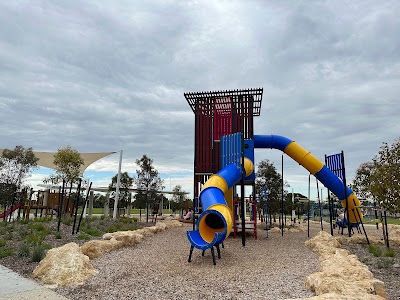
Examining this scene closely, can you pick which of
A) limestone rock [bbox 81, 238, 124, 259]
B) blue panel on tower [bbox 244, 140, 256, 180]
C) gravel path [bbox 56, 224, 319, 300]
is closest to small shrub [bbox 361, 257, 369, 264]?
gravel path [bbox 56, 224, 319, 300]

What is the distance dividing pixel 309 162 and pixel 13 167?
722 inches

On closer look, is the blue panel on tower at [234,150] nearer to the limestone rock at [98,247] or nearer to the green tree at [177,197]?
the limestone rock at [98,247]

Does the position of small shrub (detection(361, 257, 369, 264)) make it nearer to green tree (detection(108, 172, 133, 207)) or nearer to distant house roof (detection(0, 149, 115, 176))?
green tree (detection(108, 172, 133, 207))

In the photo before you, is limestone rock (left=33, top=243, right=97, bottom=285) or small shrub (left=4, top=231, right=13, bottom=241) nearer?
limestone rock (left=33, top=243, right=97, bottom=285)

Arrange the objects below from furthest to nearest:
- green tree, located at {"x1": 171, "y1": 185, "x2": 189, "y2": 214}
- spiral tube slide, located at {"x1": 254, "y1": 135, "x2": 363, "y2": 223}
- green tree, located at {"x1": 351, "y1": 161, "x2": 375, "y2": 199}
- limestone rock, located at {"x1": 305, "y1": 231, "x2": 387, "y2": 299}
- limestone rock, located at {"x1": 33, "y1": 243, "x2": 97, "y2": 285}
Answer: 1. green tree, located at {"x1": 171, "y1": 185, "x2": 189, "y2": 214}
2. green tree, located at {"x1": 351, "y1": 161, "x2": 375, "y2": 199}
3. spiral tube slide, located at {"x1": 254, "y1": 135, "x2": 363, "y2": 223}
4. limestone rock, located at {"x1": 33, "y1": 243, "x2": 97, "y2": 285}
5. limestone rock, located at {"x1": 305, "y1": 231, "x2": 387, "y2": 299}

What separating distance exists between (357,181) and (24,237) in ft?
63.0

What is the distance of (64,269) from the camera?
19.8 feet

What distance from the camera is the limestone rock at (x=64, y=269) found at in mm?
5781

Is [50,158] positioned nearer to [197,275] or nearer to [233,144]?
[233,144]

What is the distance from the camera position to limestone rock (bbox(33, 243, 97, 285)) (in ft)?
19.0

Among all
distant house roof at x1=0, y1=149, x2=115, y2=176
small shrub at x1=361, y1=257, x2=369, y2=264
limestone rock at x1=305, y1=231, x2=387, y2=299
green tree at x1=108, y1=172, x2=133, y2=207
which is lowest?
small shrub at x1=361, y1=257, x2=369, y2=264

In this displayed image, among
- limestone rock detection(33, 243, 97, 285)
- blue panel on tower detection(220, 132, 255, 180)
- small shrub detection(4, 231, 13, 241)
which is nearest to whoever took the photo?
limestone rock detection(33, 243, 97, 285)

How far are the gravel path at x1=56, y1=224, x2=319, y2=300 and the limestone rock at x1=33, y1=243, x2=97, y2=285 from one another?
26 cm

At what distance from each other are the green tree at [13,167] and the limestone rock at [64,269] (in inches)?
609
